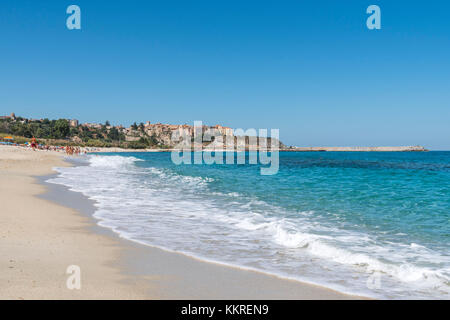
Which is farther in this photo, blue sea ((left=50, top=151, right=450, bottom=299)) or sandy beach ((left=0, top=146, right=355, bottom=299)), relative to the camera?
blue sea ((left=50, top=151, right=450, bottom=299))

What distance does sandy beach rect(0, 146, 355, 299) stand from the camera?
4.05 m

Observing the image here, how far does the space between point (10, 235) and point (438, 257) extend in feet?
25.8

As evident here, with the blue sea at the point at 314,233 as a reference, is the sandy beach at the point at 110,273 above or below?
above

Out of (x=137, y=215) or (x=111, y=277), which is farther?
(x=137, y=215)

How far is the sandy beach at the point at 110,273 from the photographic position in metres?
4.05

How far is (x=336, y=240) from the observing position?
7.10m

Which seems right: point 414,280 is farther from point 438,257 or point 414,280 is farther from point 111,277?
point 111,277

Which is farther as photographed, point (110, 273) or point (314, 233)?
point (314, 233)

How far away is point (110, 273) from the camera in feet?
15.5

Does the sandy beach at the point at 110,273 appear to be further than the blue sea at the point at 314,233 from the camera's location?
No

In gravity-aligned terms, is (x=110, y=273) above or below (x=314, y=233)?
above

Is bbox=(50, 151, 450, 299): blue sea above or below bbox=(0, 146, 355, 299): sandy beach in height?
below
